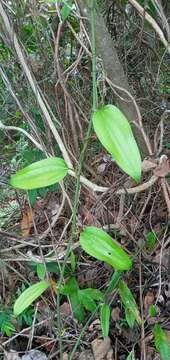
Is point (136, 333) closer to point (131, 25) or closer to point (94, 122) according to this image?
point (94, 122)

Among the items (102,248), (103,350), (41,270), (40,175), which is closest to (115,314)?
(103,350)

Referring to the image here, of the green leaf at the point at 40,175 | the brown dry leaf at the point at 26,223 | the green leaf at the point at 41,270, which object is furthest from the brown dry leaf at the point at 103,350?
the green leaf at the point at 40,175

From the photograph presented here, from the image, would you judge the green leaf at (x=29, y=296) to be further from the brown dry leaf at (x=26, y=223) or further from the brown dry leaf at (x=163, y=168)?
the brown dry leaf at (x=26, y=223)

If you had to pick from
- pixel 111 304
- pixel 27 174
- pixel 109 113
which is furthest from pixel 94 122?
pixel 111 304

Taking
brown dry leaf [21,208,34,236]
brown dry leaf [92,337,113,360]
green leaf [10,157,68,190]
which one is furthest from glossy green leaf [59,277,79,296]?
green leaf [10,157,68,190]

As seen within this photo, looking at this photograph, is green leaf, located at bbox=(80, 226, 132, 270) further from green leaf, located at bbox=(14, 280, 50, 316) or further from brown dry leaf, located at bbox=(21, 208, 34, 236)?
brown dry leaf, located at bbox=(21, 208, 34, 236)

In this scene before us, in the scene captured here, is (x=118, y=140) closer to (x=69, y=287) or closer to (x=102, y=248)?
(x=102, y=248)
